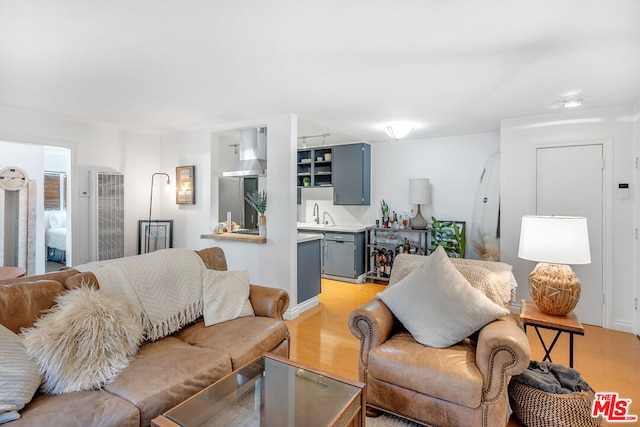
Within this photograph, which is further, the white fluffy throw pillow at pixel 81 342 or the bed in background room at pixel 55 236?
the bed in background room at pixel 55 236

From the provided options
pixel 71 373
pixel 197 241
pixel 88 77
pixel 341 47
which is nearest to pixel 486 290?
pixel 341 47

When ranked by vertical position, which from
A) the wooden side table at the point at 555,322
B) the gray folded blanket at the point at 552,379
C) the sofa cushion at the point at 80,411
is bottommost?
the gray folded blanket at the point at 552,379

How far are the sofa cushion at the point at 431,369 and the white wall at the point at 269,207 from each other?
195 centimetres

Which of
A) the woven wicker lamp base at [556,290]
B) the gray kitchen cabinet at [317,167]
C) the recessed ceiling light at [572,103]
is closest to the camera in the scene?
the woven wicker lamp base at [556,290]

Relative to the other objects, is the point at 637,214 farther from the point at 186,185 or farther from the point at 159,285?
the point at 186,185

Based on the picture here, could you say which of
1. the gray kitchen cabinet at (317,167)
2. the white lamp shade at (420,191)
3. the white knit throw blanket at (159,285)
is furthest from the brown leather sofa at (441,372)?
the gray kitchen cabinet at (317,167)

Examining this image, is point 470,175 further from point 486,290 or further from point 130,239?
point 130,239

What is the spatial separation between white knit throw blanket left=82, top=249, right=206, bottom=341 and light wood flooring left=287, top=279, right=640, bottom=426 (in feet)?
3.51

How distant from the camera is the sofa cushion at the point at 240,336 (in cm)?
201

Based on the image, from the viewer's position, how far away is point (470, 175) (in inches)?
197

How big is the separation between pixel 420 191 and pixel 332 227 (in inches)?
62.0

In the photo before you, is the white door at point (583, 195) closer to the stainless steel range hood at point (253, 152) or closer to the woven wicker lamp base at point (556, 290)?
the woven wicker lamp base at point (556, 290)

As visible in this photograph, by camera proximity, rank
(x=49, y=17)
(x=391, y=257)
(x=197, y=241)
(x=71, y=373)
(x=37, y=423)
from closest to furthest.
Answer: (x=37, y=423) → (x=71, y=373) → (x=49, y=17) → (x=197, y=241) → (x=391, y=257)

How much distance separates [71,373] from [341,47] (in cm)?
232
